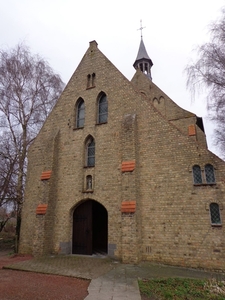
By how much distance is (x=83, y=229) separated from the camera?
36.2 feet

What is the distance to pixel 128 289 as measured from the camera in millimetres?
5762

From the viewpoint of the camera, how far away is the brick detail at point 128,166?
379 inches

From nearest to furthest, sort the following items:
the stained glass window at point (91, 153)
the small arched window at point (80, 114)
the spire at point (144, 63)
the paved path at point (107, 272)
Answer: the paved path at point (107, 272), the stained glass window at point (91, 153), the small arched window at point (80, 114), the spire at point (144, 63)

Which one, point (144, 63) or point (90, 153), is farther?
point (144, 63)

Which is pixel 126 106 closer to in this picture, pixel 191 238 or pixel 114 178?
pixel 114 178

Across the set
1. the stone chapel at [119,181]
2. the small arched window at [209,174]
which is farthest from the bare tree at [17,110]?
the small arched window at [209,174]

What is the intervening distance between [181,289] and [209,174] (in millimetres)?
4549

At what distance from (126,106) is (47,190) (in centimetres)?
630

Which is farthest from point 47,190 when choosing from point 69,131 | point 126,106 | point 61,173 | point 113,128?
point 126,106

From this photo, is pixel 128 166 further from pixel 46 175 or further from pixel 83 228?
pixel 46 175

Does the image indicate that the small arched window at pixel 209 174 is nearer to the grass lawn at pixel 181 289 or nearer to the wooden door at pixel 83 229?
the grass lawn at pixel 181 289

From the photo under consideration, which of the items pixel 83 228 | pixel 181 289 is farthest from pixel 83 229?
pixel 181 289

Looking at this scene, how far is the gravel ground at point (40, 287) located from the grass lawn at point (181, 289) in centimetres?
175

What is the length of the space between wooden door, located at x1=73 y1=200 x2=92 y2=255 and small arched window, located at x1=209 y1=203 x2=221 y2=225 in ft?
19.4
